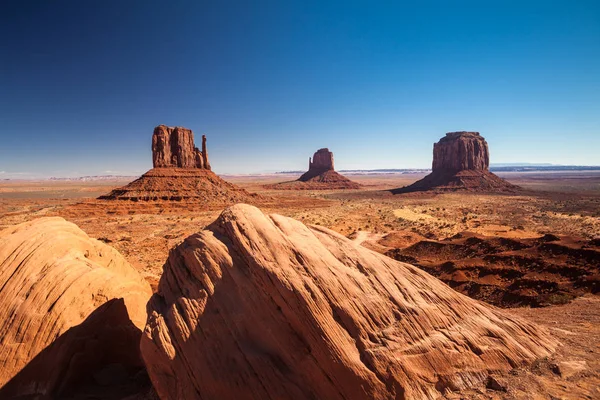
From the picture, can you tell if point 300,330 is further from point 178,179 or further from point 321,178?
point 321,178

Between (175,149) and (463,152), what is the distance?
93304 millimetres

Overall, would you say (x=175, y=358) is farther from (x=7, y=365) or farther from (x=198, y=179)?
(x=198, y=179)

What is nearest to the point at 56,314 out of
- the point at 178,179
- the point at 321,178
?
the point at 178,179

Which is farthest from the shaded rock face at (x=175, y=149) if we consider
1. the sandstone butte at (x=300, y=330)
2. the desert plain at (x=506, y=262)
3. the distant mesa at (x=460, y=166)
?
the sandstone butte at (x=300, y=330)

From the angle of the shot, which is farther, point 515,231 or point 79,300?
point 515,231

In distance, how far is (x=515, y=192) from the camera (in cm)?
8344

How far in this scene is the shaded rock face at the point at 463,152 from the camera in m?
99.9

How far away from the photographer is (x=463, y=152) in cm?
9975

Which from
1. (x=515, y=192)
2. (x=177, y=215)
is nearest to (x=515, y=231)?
(x=177, y=215)

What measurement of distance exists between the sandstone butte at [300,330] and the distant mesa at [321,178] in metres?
110

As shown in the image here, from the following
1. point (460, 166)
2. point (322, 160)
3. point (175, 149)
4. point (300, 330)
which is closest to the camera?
point (300, 330)

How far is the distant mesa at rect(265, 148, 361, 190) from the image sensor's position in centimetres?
12188

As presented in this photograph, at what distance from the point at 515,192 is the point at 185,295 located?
333 ft

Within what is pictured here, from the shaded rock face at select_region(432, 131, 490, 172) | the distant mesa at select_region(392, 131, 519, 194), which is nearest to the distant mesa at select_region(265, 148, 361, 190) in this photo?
the distant mesa at select_region(392, 131, 519, 194)
